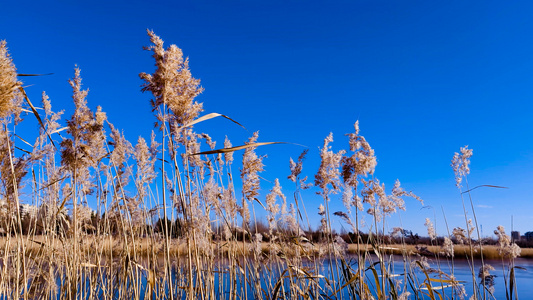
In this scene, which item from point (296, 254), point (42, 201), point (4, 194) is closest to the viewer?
point (4, 194)

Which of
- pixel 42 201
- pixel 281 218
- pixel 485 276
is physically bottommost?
pixel 485 276

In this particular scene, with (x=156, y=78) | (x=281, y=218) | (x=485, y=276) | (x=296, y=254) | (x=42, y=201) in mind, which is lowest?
(x=485, y=276)

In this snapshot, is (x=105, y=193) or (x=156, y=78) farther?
(x=105, y=193)

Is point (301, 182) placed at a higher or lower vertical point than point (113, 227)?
higher

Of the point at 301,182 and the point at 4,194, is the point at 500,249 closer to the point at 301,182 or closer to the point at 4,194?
the point at 301,182

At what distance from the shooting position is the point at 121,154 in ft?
9.53

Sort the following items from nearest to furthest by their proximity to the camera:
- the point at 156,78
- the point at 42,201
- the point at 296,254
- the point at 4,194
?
the point at 156,78 → the point at 4,194 → the point at 296,254 → the point at 42,201

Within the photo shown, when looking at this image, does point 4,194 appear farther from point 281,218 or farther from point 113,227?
point 281,218

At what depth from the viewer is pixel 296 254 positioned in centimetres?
358

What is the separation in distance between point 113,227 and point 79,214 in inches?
25.2

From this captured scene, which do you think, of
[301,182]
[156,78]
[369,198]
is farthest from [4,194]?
[369,198]

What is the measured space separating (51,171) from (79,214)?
2.98 ft

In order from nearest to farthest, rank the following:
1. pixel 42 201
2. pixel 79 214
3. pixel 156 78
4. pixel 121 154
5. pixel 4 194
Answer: pixel 156 78, pixel 4 194, pixel 121 154, pixel 79 214, pixel 42 201

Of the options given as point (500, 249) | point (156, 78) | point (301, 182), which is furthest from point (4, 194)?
point (500, 249)
